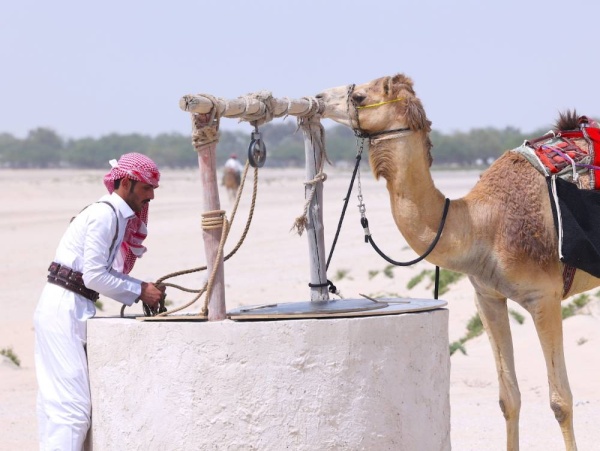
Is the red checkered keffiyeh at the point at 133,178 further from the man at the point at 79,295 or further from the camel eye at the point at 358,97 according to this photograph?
the camel eye at the point at 358,97

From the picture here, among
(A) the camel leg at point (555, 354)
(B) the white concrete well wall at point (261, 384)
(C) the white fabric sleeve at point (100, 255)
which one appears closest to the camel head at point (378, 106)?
(A) the camel leg at point (555, 354)

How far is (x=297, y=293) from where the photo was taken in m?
15.9

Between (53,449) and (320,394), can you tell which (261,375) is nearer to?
(320,394)

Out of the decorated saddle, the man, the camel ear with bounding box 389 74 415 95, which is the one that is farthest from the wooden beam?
the decorated saddle

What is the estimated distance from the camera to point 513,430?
758 centimetres

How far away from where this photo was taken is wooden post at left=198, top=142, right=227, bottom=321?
18.7ft

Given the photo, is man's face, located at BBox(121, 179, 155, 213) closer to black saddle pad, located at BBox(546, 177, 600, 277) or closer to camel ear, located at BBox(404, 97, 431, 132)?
camel ear, located at BBox(404, 97, 431, 132)

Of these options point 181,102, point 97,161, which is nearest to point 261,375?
point 181,102

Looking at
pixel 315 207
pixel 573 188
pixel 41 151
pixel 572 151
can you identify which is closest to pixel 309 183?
pixel 315 207

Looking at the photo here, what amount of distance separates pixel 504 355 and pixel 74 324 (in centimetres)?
304

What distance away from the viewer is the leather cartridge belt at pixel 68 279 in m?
5.89

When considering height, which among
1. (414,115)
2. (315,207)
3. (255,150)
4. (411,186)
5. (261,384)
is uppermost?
(414,115)

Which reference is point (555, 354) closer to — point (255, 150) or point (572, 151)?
point (572, 151)

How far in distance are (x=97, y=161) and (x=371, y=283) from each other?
296 ft
